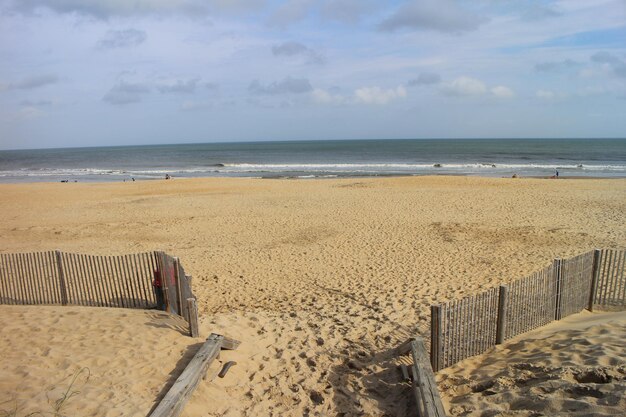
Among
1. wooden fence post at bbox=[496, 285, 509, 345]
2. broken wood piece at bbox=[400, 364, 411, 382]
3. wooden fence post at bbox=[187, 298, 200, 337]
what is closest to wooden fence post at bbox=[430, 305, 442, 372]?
broken wood piece at bbox=[400, 364, 411, 382]

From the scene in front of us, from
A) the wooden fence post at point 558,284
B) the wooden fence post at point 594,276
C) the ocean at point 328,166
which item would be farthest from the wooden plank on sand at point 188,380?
the ocean at point 328,166

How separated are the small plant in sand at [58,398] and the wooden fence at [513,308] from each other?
4.51m

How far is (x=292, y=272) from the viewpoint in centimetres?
1172

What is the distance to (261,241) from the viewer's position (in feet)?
49.8

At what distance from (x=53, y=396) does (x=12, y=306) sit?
408cm

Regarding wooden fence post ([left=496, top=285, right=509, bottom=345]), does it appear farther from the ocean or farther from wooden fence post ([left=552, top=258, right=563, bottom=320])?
the ocean

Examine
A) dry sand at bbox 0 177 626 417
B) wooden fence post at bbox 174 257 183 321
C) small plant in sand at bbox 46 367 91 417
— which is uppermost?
wooden fence post at bbox 174 257 183 321

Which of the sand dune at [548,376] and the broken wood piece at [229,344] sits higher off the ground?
the sand dune at [548,376]

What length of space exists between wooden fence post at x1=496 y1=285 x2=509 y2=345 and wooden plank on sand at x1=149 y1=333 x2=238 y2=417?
408 cm

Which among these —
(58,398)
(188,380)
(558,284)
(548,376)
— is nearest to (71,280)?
(58,398)

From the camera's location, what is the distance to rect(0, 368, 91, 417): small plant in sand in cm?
479

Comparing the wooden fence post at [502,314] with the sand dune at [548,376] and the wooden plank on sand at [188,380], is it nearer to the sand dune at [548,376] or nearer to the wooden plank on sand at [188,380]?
the sand dune at [548,376]

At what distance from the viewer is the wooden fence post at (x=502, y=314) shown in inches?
252

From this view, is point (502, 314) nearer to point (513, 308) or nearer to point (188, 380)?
point (513, 308)
